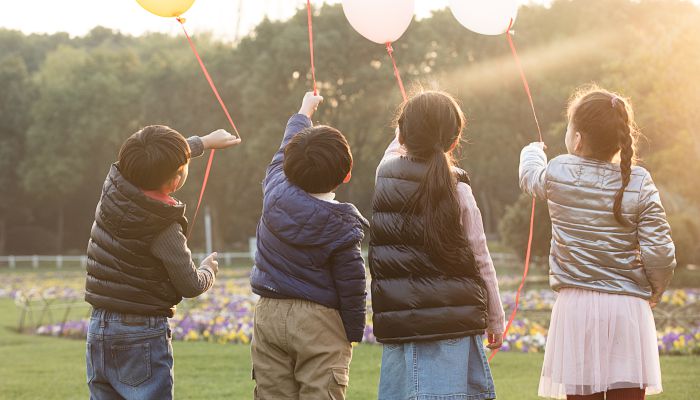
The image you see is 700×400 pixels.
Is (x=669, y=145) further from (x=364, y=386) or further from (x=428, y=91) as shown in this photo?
(x=428, y=91)

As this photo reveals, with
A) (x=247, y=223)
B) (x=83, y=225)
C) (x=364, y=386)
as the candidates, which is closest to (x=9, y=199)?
(x=83, y=225)

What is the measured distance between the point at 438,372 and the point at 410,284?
304 mm

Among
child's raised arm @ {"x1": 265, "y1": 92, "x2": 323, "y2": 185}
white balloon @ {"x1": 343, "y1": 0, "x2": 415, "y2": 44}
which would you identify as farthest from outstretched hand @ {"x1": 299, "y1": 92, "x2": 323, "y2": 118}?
white balloon @ {"x1": 343, "y1": 0, "x2": 415, "y2": 44}

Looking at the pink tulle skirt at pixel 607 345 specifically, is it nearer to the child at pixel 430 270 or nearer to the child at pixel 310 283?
the child at pixel 430 270

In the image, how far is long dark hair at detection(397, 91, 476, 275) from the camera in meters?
2.96

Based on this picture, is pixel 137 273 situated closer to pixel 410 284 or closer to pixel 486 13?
pixel 410 284

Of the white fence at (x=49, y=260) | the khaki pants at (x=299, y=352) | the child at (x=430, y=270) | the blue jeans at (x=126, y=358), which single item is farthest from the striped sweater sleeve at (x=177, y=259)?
the white fence at (x=49, y=260)

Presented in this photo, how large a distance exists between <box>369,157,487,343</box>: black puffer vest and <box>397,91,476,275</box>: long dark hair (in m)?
0.03

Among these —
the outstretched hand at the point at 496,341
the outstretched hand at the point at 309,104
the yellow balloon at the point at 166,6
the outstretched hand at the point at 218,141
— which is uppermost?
the yellow balloon at the point at 166,6

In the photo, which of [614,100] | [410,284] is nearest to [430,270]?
[410,284]

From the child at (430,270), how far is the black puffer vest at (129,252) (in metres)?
0.75

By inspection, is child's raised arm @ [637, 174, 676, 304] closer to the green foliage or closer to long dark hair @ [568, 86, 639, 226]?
long dark hair @ [568, 86, 639, 226]

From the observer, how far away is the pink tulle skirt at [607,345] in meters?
3.14

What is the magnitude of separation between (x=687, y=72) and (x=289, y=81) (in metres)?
16.1
